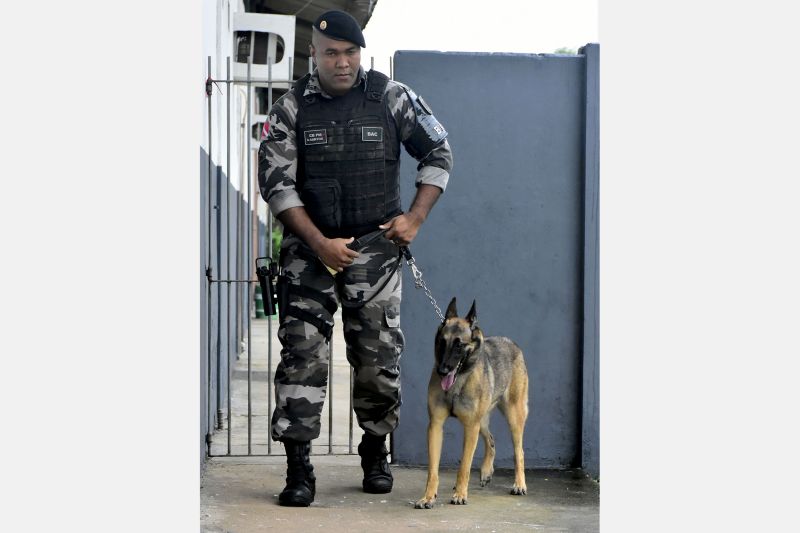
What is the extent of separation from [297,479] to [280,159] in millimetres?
1513

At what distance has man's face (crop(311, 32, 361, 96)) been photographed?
5094mm

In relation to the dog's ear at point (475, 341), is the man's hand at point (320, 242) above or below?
above

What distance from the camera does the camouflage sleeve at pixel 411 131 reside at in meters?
5.38

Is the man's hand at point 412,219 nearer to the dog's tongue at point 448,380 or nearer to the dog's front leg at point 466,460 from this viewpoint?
the dog's tongue at point 448,380

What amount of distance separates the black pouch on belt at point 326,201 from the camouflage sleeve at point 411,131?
42cm

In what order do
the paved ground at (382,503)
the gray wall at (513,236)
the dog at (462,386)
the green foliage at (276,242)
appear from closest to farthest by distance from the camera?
1. the paved ground at (382,503)
2. the dog at (462,386)
3. the gray wall at (513,236)
4. the green foliage at (276,242)

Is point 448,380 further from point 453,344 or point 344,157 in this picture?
point 344,157

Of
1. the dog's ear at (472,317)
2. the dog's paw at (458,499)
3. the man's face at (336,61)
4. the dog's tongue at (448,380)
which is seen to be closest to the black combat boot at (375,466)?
the dog's paw at (458,499)

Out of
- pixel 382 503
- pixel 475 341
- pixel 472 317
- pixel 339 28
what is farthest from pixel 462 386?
pixel 339 28

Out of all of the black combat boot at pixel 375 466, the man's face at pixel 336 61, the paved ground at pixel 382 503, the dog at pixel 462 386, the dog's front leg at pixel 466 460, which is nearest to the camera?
the paved ground at pixel 382 503

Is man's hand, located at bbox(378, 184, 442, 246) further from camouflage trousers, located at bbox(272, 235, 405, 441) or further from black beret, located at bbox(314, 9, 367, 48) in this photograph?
black beret, located at bbox(314, 9, 367, 48)

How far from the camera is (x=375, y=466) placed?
566 cm

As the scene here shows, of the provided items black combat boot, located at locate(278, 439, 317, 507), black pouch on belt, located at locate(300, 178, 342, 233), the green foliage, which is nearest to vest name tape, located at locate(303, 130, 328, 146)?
black pouch on belt, located at locate(300, 178, 342, 233)

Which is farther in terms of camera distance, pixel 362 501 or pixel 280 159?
pixel 362 501
